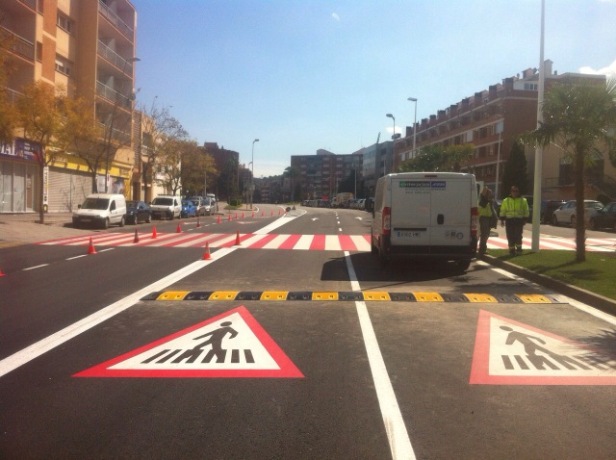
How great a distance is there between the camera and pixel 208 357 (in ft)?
19.6

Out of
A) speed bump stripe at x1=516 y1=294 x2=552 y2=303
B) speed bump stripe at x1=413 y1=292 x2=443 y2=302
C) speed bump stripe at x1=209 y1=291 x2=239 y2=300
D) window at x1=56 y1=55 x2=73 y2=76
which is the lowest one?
speed bump stripe at x1=209 y1=291 x2=239 y2=300

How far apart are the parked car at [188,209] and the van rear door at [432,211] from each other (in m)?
36.2

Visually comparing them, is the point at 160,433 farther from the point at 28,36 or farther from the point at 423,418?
the point at 28,36

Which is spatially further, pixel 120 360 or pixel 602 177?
pixel 602 177

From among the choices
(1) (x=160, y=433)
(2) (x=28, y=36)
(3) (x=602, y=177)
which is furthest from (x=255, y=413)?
(2) (x=28, y=36)

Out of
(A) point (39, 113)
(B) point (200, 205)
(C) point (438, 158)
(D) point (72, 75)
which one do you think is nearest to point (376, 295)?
(A) point (39, 113)

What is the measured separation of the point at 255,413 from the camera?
4418 mm

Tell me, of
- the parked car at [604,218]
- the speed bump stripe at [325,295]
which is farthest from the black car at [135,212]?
the speed bump stripe at [325,295]

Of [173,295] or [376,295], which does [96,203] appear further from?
[376,295]

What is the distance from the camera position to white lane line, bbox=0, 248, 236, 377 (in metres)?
5.75

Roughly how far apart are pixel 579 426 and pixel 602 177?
12306 millimetres

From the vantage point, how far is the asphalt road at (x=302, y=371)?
3.94 metres

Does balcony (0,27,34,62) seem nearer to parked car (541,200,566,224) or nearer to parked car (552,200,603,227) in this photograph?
parked car (552,200,603,227)

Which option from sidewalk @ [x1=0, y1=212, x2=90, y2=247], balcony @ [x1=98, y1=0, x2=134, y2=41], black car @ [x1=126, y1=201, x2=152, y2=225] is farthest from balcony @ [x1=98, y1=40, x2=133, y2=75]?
sidewalk @ [x1=0, y1=212, x2=90, y2=247]
